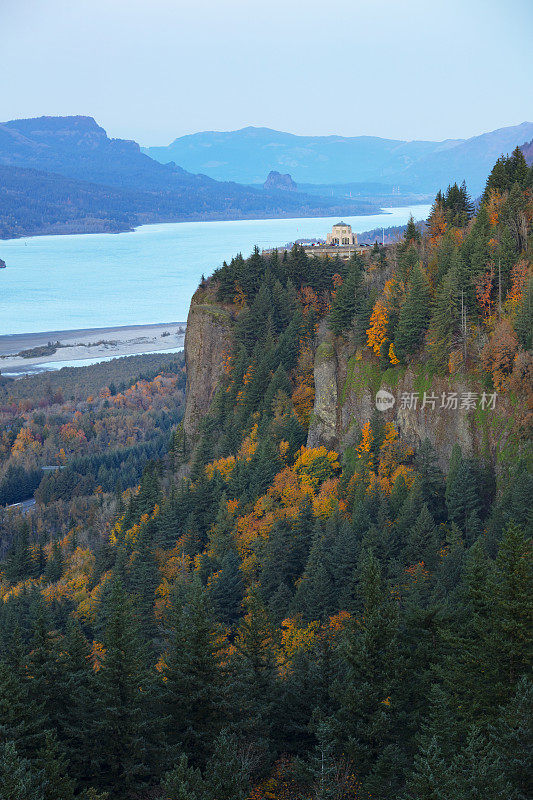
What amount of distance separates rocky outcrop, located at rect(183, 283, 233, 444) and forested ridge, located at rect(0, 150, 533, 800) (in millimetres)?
765

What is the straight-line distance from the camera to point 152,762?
26.0 metres

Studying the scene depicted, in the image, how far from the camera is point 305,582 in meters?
45.0

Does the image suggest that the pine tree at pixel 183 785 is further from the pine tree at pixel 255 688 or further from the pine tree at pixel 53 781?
the pine tree at pixel 255 688

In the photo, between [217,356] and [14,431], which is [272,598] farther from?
[14,431]

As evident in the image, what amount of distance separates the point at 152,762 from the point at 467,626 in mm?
11194

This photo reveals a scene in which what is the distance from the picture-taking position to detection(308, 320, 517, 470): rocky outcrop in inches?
1876

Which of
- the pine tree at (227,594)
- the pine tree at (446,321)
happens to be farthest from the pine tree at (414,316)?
the pine tree at (227,594)

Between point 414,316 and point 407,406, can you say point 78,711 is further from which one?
point 414,316

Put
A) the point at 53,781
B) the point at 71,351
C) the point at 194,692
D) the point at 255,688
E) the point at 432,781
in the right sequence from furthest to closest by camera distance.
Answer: the point at 71,351 → the point at 255,688 → the point at 194,692 → the point at 53,781 → the point at 432,781

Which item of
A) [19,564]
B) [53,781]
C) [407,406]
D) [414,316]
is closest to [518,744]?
[53,781]

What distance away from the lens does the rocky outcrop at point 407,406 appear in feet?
156

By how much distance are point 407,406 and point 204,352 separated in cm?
2883

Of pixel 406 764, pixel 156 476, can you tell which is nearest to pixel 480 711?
pixel 406 764

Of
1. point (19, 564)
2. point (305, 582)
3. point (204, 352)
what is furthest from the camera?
point (204, 352)
